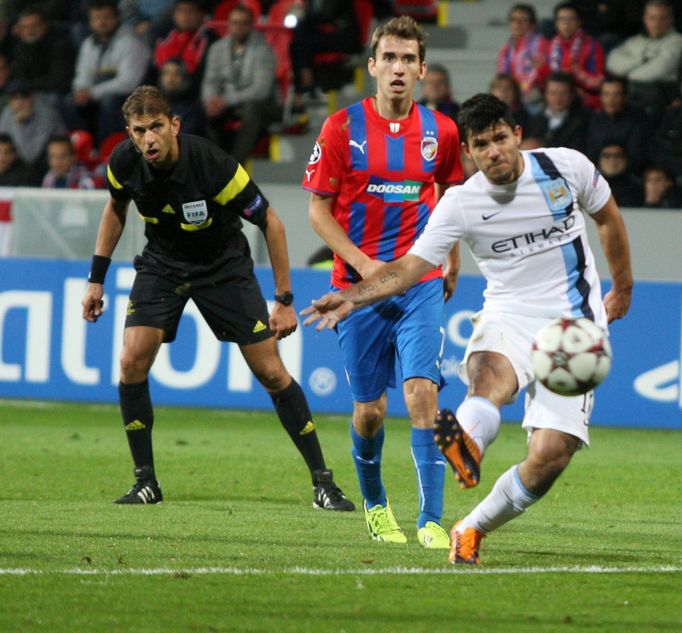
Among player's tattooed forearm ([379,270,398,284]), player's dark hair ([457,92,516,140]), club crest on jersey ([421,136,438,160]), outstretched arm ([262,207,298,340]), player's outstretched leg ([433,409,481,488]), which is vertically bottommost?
outstretched arm ([262,207,298,340])

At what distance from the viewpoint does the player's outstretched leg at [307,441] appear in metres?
8.32

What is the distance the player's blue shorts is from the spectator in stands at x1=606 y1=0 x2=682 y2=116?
8.84 m

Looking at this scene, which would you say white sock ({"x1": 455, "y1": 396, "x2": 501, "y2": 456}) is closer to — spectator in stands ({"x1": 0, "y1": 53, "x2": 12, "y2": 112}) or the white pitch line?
the white pitch line

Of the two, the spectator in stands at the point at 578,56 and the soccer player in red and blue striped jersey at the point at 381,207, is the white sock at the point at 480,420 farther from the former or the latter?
the spectator in stands at the point at 578,56

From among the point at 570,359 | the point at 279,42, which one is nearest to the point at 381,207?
the point at 570,359

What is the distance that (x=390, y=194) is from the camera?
7234 mm

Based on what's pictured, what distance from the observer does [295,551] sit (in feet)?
21.3

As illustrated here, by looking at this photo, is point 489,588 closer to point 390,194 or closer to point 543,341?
point 543,341

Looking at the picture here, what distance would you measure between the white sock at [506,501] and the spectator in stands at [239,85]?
36.5ft

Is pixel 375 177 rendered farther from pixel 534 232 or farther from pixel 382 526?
pixel 382 526

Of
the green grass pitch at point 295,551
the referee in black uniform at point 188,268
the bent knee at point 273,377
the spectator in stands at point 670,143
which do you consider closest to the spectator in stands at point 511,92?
the spectator in stands at point 670,143

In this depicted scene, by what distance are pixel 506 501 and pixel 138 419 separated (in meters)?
3.03

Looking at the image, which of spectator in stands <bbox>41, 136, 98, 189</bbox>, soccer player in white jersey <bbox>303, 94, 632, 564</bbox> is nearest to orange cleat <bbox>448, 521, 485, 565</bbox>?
soccer player in white jersey <bbox>303, 94, 632, 564</bbox>

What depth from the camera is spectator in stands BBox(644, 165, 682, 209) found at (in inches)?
566
